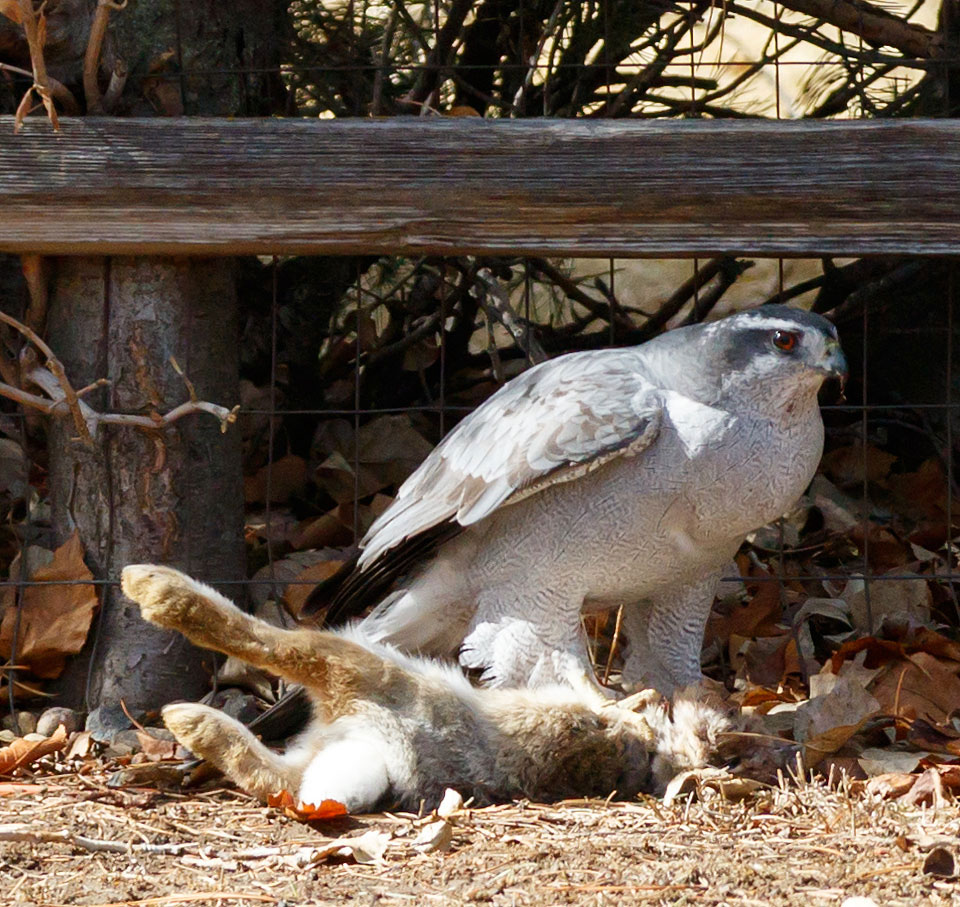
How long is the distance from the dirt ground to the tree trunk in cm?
75

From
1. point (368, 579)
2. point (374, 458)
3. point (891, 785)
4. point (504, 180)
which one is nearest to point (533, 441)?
point (368, 579)

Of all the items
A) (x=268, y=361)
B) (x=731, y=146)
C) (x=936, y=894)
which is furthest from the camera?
(x=268, y=361)

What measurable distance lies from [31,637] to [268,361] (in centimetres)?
169

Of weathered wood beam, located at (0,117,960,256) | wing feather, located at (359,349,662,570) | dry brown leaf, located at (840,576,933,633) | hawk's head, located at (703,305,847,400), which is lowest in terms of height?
dry brown leaf, located at (840,576,933,633)

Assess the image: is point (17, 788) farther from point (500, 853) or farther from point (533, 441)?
point (533, 441)

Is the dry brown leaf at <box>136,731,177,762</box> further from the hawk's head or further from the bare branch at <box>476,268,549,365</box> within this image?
the bare branch at <box>476,268,549,365</box>

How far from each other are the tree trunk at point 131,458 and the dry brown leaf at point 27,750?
308mm

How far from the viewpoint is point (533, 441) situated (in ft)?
11.5

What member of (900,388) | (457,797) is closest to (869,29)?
(900,388)

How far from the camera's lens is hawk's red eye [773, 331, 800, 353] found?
3.42 meters

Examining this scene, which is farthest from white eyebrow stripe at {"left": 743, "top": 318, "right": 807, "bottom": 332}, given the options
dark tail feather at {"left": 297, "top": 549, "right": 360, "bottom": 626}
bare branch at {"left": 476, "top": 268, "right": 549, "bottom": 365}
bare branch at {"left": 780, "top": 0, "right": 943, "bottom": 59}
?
bare branch at {"left": 780, "top": 0, "right": 943, "bottom": 59}

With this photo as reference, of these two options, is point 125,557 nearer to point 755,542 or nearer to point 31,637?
point 31,637

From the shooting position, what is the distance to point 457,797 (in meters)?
3.11

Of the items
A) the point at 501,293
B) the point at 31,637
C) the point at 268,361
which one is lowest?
the point at 31,637
